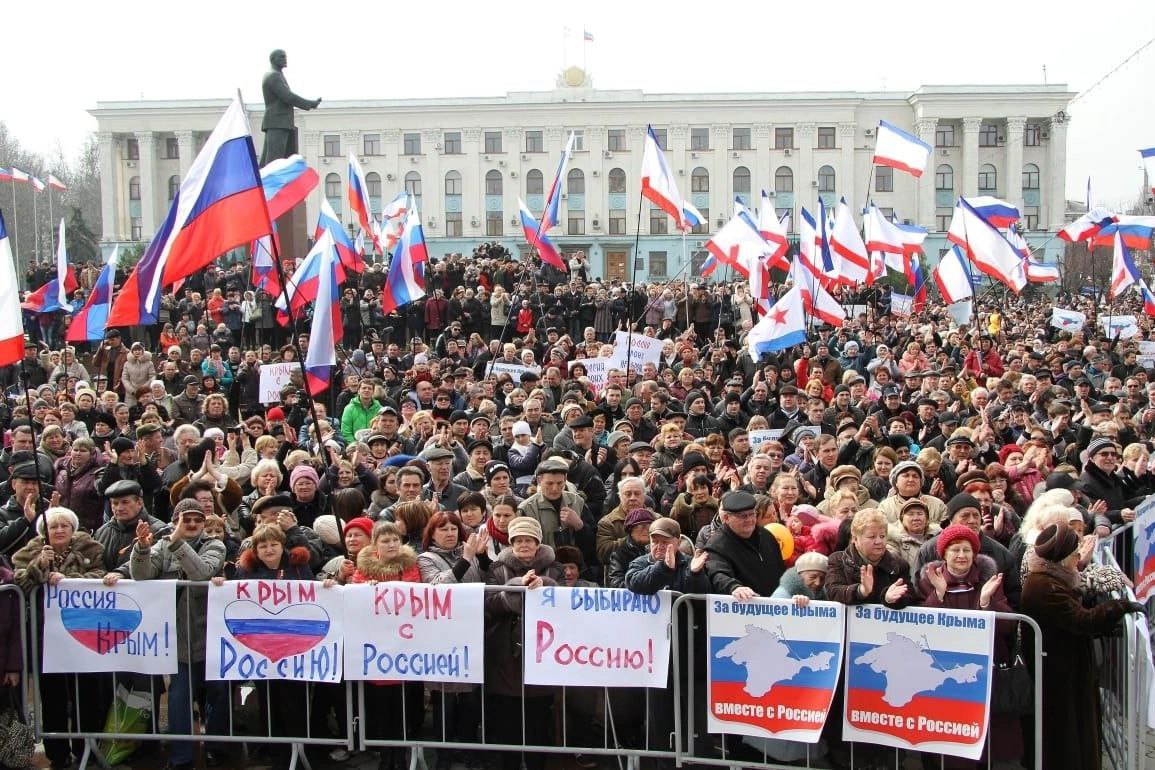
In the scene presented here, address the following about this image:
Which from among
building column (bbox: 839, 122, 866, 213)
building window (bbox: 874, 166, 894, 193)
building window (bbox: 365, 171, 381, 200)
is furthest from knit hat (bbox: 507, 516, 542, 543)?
building window (bbox: 874, 166, 894, 193)

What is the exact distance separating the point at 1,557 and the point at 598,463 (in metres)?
4.91

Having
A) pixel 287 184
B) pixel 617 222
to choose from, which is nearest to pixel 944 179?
pixel 617 222

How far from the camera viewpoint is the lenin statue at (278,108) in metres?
21.8

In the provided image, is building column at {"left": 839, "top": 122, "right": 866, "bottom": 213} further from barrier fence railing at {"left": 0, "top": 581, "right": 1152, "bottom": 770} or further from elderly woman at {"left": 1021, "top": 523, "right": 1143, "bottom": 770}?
elderly woman at {"left": 1021, "top": 523, "right": 1143, "bottom": 770}

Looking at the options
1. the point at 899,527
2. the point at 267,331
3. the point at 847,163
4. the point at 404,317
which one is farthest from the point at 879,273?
the point at 847,163

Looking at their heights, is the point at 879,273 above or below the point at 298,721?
above

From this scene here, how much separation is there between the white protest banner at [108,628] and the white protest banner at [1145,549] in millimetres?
5832

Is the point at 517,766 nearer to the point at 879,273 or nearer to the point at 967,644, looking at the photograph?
the point at 967,644

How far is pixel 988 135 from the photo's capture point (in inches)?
3194

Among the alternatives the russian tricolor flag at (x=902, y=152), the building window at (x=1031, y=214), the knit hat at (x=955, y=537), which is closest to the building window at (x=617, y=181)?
the building window at (x=1031, y=214)

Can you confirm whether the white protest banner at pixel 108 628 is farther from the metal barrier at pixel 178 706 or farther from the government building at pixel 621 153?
the government building at pixel 621 153

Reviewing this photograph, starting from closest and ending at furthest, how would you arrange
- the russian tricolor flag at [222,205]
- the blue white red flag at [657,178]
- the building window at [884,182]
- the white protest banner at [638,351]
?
the russian tricolor flag at [222,205]
the white protest banner at [638,351]
the blue white red flag at [657,178]
the building window at [884,182]

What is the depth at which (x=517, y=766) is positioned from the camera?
6691mm

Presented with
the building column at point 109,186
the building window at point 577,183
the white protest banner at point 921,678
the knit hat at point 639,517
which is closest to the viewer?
the white protest banner at point 921,678
